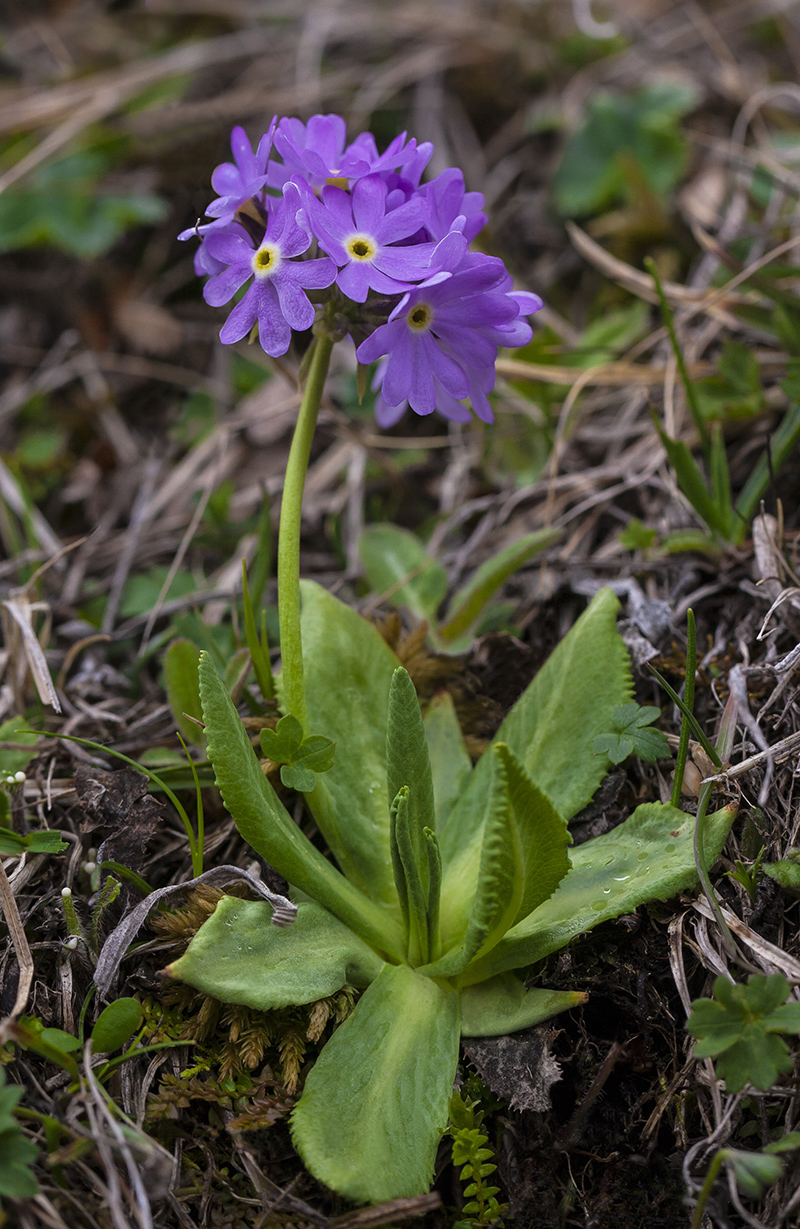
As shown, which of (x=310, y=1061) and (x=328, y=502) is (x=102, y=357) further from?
(x=310, y=1061)

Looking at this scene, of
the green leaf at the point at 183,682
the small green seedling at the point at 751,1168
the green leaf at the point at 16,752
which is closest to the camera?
the small green seedling at the point at 751,1168

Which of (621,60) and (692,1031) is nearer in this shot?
(692,1031)

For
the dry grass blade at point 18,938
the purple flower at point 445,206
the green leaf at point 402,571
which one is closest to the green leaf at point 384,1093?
the dry grass blade at point 18,938

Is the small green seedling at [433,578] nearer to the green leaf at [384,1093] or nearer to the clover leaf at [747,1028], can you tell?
the green leaf at [384,1093]

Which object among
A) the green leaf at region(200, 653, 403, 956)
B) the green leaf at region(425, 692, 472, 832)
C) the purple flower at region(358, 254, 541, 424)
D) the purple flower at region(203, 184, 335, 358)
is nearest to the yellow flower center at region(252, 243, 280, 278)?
the purple flower at region(203, 184, 335, 358)

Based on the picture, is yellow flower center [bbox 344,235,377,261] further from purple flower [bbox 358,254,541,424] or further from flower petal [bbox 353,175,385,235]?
purple flower [bbox 358,254,541,424]

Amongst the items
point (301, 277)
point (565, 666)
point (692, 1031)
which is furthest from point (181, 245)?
point (692, 1031)

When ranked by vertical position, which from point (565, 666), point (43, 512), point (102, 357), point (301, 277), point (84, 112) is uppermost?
point (84, 112)

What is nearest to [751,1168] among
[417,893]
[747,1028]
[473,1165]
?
[747,1028]
